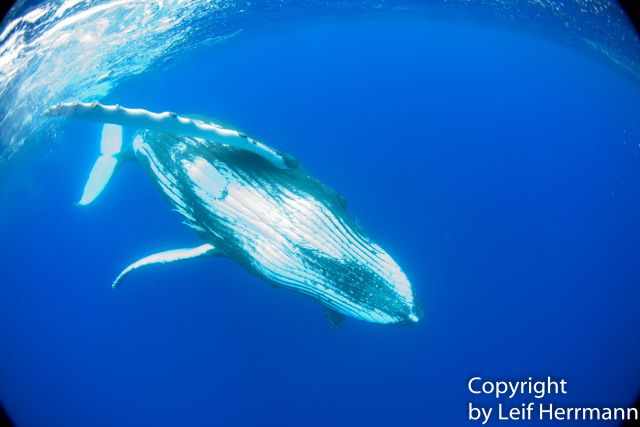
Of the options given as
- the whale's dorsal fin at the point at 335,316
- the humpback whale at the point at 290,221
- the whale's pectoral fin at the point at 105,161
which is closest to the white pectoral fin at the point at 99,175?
the whale's pectoral fin at the point at 105,161

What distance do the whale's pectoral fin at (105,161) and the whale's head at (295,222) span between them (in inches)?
51.7

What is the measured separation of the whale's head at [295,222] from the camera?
3627mm

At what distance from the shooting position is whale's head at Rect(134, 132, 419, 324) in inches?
143

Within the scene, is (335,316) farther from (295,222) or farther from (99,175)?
(99,175)

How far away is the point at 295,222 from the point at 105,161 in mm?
2904

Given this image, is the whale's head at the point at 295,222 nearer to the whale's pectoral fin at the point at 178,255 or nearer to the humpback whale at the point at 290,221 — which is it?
the humpback whale at the point at 290,221

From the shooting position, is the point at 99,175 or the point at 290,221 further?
the point at 99,175

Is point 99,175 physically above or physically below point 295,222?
above

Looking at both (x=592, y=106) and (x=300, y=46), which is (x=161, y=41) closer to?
(x=300, y=46)

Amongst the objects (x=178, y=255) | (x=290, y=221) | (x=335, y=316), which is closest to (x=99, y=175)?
(x=178, y=255)

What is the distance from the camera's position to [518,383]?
6523 mm

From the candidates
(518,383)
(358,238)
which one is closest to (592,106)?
(518,383)

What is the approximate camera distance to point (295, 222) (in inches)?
144

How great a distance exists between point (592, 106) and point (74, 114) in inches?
483
